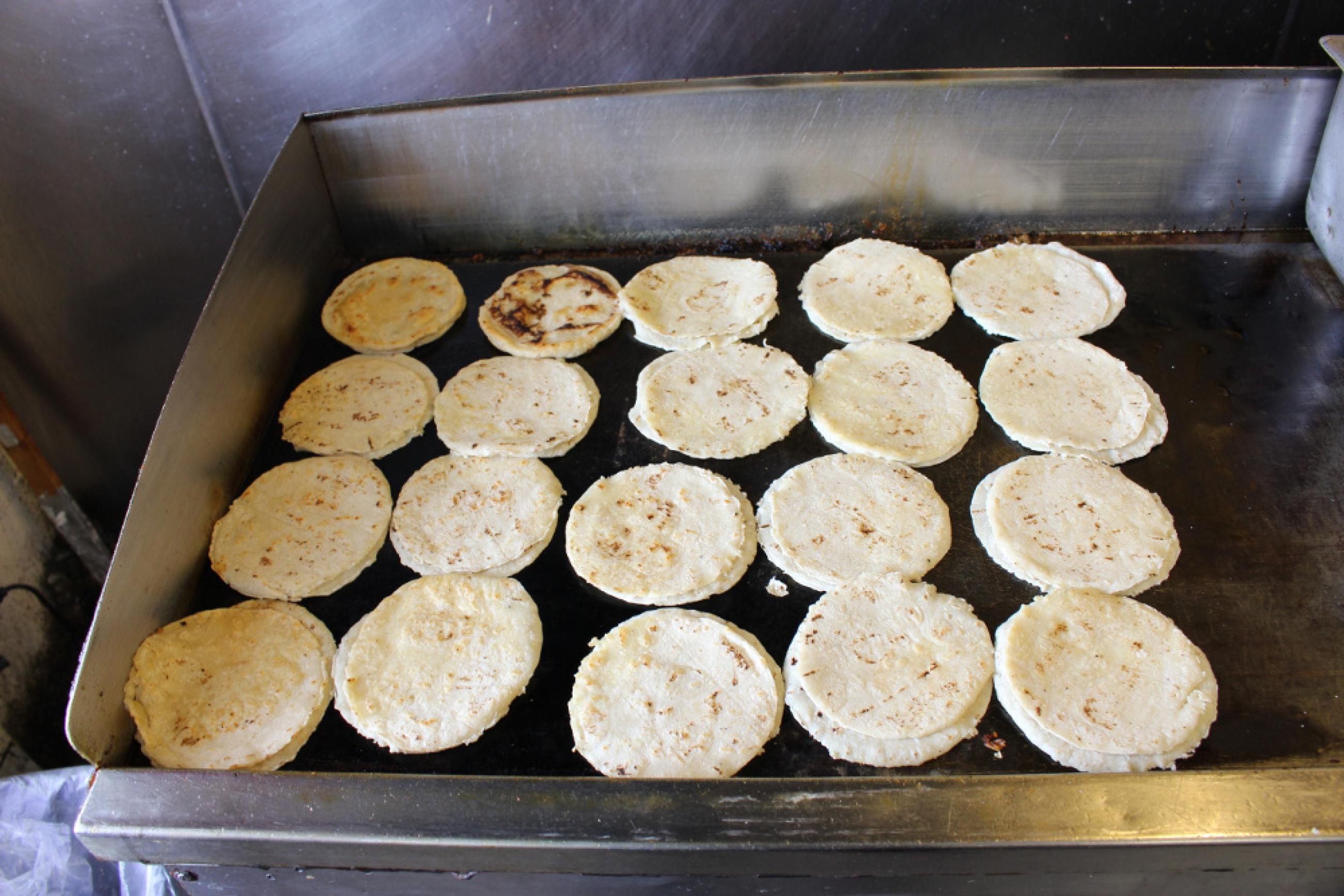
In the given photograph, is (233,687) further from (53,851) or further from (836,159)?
(836,159)

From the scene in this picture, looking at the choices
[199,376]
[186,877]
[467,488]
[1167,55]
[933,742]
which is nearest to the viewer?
[186,877]

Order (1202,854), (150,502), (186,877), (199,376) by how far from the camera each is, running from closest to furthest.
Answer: (1202,854)
(186,877)
(150,502)
(199,376)

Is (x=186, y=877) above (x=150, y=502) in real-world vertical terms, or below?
below

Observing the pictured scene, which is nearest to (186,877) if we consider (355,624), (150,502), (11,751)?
(355,624)

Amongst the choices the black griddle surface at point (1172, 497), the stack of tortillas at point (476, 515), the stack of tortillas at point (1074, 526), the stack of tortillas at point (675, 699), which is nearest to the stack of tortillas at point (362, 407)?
the black griddle surface at point (1172, 497)

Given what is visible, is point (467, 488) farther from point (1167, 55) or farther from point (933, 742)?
point (1167, 55)

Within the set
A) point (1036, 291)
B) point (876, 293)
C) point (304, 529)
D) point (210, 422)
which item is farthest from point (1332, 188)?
point (210, 422)
